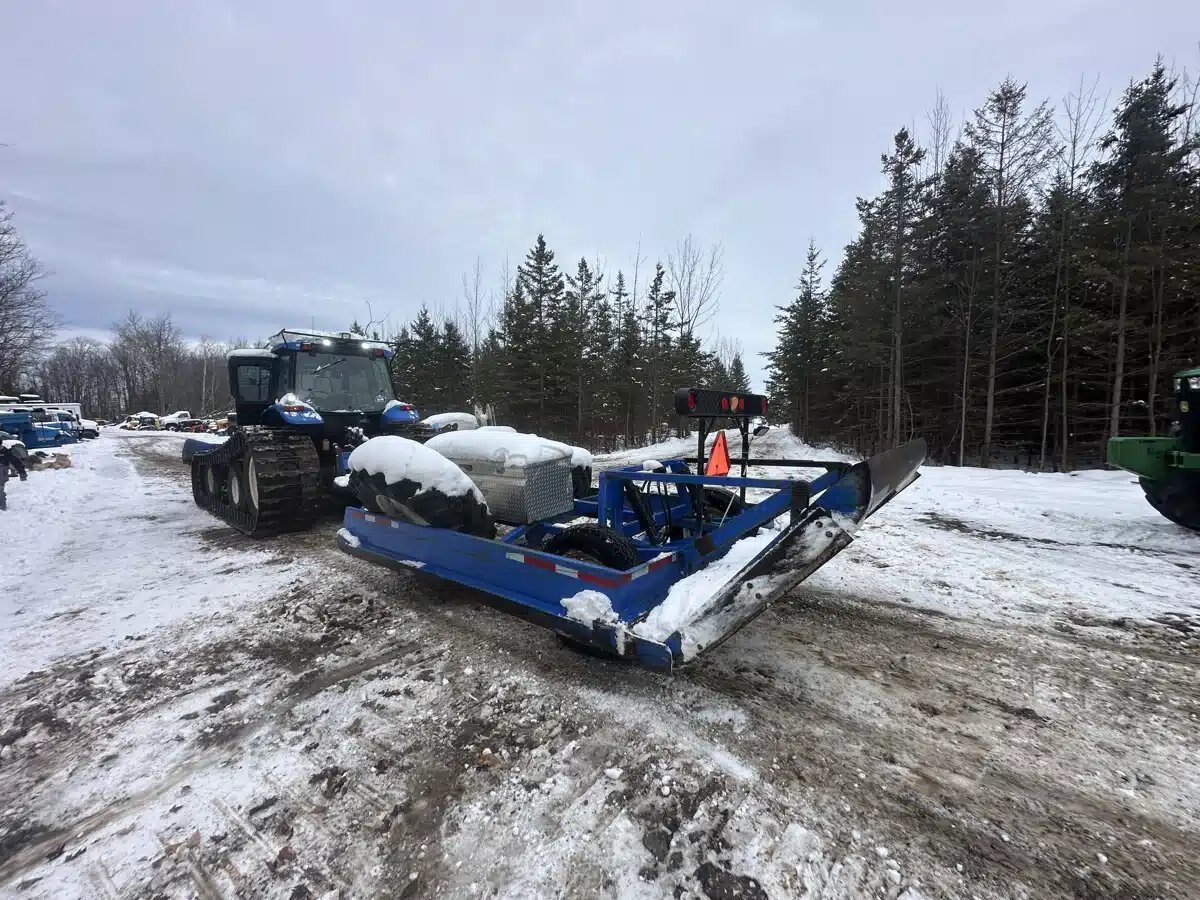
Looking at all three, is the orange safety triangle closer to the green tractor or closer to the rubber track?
the rubber track

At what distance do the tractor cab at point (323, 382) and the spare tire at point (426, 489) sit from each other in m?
3.79

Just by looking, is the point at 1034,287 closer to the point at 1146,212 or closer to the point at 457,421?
the point at 1146,212

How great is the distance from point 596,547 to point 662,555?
1.70 ft

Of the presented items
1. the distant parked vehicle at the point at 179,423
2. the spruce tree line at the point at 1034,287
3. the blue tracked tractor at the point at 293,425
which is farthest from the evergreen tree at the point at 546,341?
the distant parked vehicle at the point at 179,423

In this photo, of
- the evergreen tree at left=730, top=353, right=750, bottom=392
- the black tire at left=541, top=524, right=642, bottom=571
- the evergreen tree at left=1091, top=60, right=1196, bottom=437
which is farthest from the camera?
the evergreen tree at left=730, top=353, right=750, bottom=392

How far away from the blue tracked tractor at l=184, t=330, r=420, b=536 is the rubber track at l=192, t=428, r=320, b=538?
1cm

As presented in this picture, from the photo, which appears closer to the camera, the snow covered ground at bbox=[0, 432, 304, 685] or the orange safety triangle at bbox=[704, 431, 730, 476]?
the orange safety triangle at bbox=[704, 431, 730, 476]

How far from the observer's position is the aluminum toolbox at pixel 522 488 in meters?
3.98

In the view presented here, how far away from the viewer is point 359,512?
444cm

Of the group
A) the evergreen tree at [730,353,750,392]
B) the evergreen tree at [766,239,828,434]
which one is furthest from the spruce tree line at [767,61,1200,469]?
the evergreen tree at [730,353,750,392]

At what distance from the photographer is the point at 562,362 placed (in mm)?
26844

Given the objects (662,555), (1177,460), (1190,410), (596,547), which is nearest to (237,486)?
(596,547)

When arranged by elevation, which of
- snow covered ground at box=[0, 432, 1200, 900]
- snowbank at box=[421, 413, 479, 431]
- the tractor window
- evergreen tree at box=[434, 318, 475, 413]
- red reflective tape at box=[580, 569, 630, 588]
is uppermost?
evergreen tree at box=[434, 318, 475, 413]

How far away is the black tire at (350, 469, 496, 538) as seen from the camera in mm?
3705
